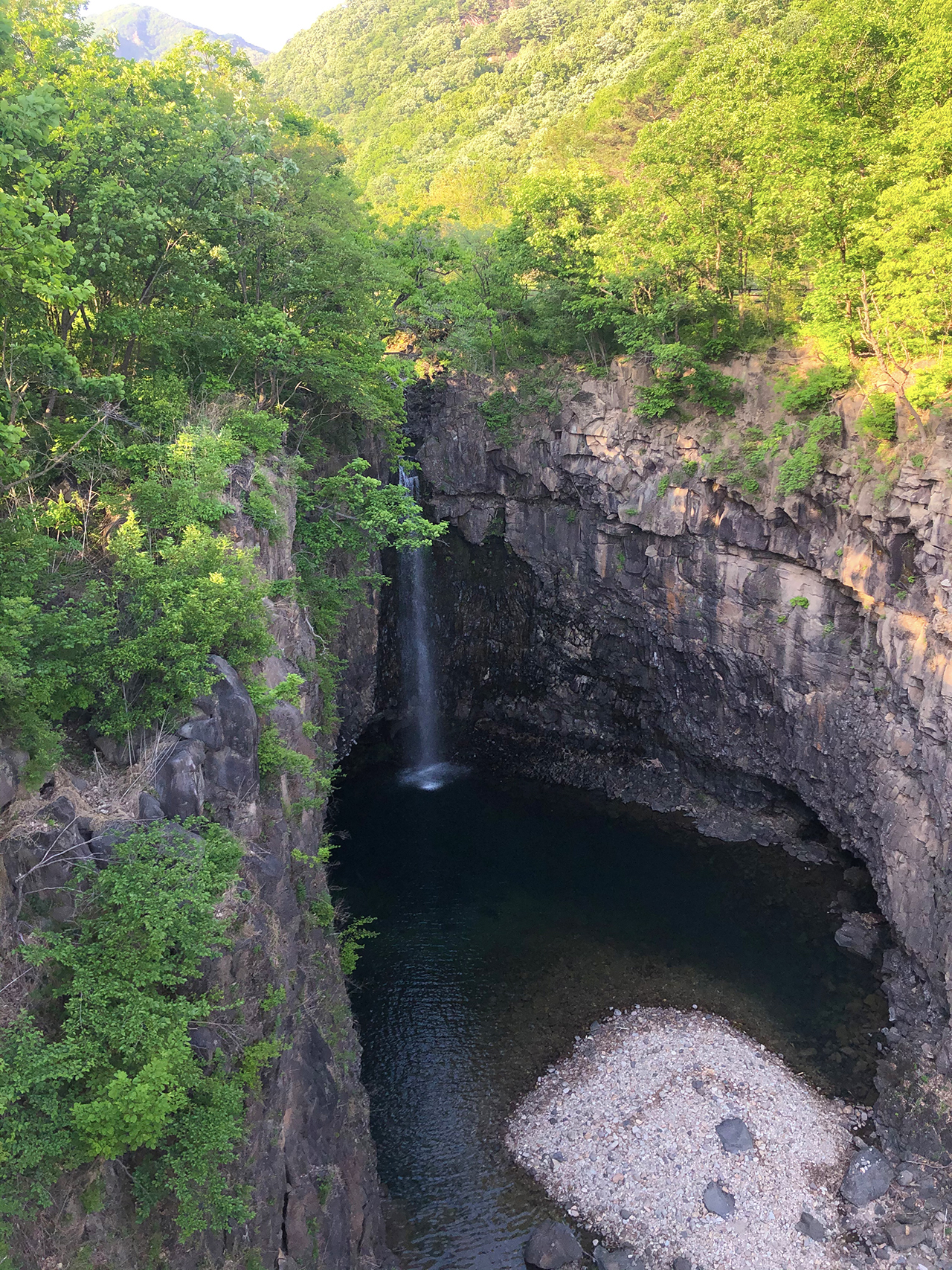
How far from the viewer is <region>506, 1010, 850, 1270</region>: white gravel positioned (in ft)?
50.4

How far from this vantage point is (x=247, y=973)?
1046 centimetres

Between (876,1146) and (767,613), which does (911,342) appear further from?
(876,1146)

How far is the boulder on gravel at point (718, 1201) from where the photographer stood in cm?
1572

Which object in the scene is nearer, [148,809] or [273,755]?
[148,809]

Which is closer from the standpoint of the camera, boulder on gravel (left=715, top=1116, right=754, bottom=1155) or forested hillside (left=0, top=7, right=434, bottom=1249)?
forested hillside (left=0, top=7, right=434, bottom=1249)

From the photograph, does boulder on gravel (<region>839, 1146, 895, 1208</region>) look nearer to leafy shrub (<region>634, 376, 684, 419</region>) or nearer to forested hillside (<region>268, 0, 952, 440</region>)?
forested hillside (<region>268, 0, 952, 440</region>)

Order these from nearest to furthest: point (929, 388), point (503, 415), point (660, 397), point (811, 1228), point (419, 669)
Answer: point (811, 1228) → point (929, 388) → point (660, 397) → point (503, 415) → point (419, 669)

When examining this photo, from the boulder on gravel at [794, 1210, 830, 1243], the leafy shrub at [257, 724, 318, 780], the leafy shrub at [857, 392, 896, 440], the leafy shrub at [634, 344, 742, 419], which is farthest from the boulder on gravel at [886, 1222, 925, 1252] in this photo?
the leafy shrub at [634, 344, 742, 419]

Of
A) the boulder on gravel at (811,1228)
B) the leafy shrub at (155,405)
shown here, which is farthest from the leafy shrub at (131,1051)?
the boulder on gravel at (811,1228)

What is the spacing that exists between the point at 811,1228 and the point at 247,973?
43.5ft

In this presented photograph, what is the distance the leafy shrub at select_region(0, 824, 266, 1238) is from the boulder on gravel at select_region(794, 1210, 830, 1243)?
40.4ft

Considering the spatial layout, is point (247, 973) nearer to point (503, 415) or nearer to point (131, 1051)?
point (131, 1051)

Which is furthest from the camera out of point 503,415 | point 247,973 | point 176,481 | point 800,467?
point 503,415

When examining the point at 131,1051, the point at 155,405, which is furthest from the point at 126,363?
the point at 131,1051
